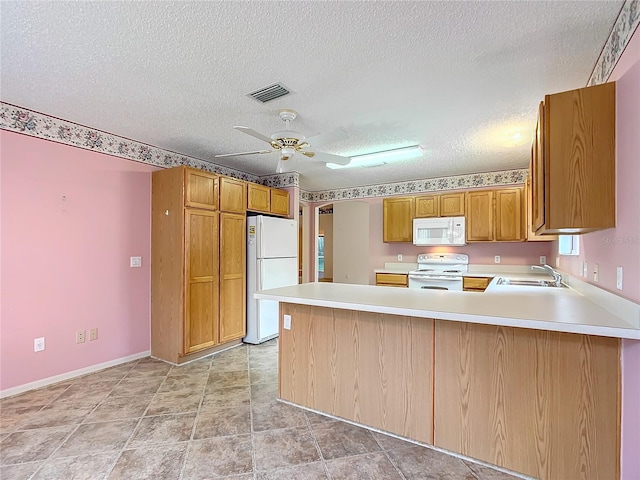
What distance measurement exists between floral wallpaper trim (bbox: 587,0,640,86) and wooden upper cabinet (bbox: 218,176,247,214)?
11.4ft

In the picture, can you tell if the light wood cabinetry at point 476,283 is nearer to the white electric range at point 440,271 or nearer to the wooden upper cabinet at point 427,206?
the white electric range at point 440,271

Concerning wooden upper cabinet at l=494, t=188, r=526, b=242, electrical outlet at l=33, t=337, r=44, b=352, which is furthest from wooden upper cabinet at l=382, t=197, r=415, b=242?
electrical outlet at l=33, t=337, r=44, b=352

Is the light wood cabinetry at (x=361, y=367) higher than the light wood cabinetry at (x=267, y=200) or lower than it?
lower

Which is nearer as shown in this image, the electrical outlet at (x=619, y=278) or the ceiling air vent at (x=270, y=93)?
the electrical outlet at (x=619, y=278)

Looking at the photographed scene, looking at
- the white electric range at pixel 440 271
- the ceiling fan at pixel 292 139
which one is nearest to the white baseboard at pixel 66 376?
the ceiling fan at pixel 292 139

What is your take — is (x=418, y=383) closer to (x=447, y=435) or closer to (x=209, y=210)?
(x=447, y=435)

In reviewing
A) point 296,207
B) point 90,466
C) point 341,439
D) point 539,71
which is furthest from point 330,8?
point 296,207

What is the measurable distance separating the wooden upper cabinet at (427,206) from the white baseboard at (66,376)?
4.31 m

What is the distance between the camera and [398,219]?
5.40 m

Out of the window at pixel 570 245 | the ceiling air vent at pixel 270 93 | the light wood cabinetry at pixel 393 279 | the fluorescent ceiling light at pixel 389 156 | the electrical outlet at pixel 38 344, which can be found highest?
the ceiling air vent at pixel 270 93

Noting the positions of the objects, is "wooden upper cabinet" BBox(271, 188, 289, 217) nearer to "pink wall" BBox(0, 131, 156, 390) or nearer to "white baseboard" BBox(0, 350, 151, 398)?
"pink wall" BBox(0, 131, 156, 390)

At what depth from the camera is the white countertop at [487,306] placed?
56.9 inches

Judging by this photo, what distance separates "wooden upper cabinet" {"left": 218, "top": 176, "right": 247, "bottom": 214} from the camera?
3863 mm

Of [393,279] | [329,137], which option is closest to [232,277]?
[329,137]
